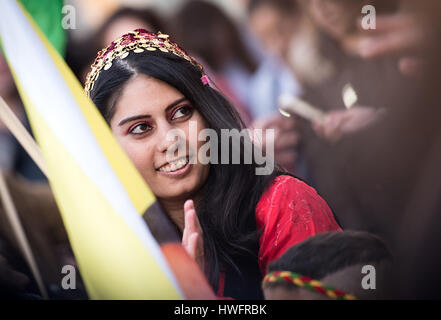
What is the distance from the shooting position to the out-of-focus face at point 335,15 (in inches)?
70.1

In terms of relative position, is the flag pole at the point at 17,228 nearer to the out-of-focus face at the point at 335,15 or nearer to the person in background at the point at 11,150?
the person in background at the point at 11,150

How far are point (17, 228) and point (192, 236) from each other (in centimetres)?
61

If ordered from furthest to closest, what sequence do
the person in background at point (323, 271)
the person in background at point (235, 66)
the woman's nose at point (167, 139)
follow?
the person in background at point (235, 66) < the woman's nose at point (167, 139) < the person in background at point (323, 271)

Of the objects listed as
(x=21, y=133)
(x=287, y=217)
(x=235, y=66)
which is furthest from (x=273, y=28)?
(x=21, y=133)

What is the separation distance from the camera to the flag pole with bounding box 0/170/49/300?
5.93 feet

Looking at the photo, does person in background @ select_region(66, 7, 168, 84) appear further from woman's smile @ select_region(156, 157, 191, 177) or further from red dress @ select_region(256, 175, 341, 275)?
red dress @ select_region(256, 175, 341, 275)

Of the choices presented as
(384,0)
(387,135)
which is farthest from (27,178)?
(384,0)

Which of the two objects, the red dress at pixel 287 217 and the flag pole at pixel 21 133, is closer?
the red dress at pixel 287 217

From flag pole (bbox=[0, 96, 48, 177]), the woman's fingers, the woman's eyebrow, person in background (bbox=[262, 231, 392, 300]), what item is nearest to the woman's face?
the woman's eyebrow

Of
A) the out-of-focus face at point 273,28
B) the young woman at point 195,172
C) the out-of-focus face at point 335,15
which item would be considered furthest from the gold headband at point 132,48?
the out-of-focus face at point 335,15

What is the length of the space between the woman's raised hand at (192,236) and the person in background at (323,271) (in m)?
0.22

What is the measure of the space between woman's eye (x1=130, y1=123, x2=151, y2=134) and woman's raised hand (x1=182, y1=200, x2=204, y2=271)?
263 millimetres

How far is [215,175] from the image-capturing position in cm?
178
